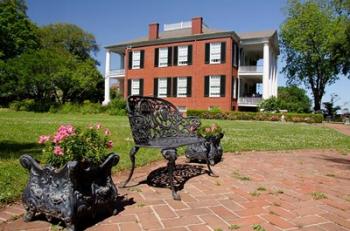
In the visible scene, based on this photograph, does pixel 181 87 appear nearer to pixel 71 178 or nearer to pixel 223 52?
pixel 223 52

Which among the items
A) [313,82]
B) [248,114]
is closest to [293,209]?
[248,114]

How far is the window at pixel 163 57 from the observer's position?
3175 centimetres

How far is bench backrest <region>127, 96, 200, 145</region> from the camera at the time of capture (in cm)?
416

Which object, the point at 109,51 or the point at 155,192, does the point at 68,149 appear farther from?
the point at 109,51

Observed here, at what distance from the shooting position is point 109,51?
3631 cm

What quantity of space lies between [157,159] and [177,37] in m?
25.6

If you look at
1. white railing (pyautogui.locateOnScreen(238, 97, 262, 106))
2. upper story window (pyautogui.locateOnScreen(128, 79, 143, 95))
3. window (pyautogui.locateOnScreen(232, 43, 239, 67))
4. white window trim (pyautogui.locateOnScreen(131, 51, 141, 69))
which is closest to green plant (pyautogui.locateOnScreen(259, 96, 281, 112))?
white railing (pyautogui.locateOnScreen(238, 97, 262, 106))

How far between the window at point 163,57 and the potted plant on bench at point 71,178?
95.7ft

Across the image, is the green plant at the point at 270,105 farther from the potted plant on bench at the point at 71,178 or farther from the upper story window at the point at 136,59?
the potted plant on bench at the point at 71,178

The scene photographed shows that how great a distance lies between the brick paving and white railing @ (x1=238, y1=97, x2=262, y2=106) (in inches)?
928

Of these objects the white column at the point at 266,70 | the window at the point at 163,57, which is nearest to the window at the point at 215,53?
the white column at the point at 266,70

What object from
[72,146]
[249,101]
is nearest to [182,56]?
[249,101]

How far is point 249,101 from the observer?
29484 mm

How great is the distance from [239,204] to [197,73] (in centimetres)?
2692
